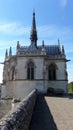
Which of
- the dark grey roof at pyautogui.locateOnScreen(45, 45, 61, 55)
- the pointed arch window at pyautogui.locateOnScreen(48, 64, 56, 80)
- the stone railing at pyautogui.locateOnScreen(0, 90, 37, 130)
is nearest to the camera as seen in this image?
the stone railing at pyautogui.locateOnScreen(0, 90, 37, 130)

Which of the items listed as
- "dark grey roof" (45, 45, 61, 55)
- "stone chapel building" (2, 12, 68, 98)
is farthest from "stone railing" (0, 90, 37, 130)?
"dark grey roof" (45, 45, 61, 55)

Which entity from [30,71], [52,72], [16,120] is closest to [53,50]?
[52,72]

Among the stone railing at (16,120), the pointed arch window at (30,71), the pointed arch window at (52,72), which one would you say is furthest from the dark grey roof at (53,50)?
the stone railing at (16,120)

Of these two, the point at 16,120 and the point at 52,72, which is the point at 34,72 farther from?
the point at 16,120

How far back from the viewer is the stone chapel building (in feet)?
134

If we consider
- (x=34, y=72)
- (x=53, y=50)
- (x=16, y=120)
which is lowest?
(x=16, y=120)

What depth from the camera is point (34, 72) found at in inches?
1628

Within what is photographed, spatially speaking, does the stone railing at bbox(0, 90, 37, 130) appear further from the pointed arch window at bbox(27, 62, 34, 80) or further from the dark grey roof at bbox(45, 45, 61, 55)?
the dark grey roof at bbox(45, 45, 61, 55)

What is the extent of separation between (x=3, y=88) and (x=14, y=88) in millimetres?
6059

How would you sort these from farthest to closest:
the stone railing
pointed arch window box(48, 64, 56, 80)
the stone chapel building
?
pointed arch window box(48, 64, 56, 80) < the stone chapel building < the stone railing

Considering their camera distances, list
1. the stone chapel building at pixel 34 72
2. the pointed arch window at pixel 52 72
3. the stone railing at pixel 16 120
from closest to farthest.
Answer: the stone railing at pixel 16 120, the stone chapel building at pixel 34 72, the pointed arch window at pixel 52 72

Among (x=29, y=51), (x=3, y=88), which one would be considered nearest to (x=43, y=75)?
(x=29, y=51)

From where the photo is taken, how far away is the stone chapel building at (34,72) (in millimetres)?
40969

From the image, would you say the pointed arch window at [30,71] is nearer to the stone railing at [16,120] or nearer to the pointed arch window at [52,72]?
the pointed arch window at [52,72]
